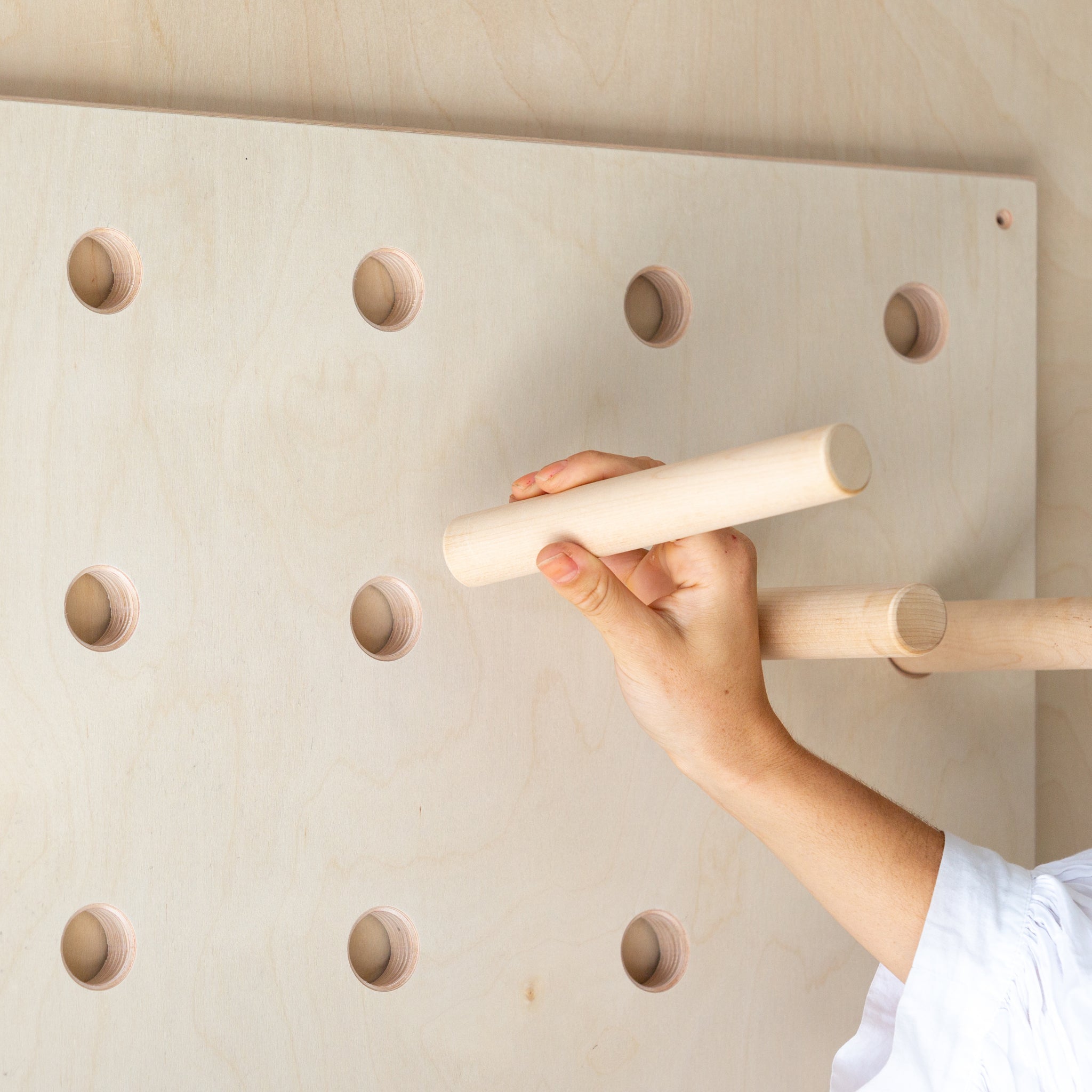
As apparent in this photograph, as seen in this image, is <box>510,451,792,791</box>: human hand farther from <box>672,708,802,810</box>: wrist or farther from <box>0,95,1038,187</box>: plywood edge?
<box>0,95,1038,187</box>: plywood edge

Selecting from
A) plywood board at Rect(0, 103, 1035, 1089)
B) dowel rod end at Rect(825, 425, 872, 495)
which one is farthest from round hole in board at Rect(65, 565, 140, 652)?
dowel rod end at Rect(825, 425, 872, 495)

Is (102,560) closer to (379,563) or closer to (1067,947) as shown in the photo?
(379,563)

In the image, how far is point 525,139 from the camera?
577mm

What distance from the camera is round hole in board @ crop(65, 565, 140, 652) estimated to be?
20.7 inches

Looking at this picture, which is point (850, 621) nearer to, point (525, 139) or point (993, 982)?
point (993, 982)

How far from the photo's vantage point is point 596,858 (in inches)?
22.8

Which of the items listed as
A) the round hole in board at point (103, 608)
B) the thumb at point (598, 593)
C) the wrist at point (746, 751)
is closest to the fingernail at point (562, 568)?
the thumb at point (598, 593)

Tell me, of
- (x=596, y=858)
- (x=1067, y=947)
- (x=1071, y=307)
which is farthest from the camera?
(x=1071, y=307)

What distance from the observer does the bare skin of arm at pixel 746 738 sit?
1.58ft

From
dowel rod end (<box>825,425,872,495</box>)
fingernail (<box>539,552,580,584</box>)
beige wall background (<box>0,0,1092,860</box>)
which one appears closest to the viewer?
dowel rod end (<box>825,425,872,495</box>)

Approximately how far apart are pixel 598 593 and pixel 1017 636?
0.73ft

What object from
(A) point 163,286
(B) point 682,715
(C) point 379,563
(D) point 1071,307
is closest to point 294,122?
(A) point 163,286

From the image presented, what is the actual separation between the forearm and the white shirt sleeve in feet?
0.04

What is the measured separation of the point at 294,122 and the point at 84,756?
1.03ft
